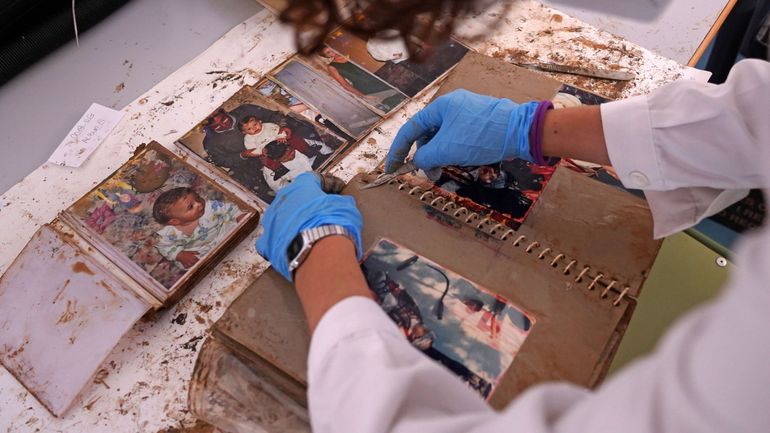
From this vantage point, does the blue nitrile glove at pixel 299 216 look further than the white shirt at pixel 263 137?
No

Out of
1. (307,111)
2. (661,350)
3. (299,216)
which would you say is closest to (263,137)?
(307,111)

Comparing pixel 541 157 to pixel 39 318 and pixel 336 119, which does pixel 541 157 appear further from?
pixel 39 318

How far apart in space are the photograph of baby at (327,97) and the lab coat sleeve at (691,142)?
1.68 ft

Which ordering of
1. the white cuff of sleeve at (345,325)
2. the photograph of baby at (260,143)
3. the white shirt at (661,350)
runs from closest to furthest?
1. the white shirt at (661,350)
2. the white cuff of sleeve at (345,325)
3. the photograph of baby at (260,143)

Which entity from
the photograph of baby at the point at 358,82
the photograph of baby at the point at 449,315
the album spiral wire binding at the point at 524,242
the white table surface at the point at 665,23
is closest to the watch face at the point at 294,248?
the photograph of baby at the point at 449,315

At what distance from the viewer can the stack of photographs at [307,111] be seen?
1.14m

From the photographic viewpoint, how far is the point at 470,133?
1.02m

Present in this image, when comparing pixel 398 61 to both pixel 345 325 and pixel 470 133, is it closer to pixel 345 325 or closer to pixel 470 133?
pixel 470 133

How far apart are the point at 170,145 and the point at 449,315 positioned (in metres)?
0.74

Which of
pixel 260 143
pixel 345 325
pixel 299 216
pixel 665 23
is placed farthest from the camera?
pixel 665 23

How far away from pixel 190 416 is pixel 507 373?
1.68ft

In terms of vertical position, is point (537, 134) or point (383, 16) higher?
point (383, 16)

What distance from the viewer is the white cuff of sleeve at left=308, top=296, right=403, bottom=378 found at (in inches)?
25.9

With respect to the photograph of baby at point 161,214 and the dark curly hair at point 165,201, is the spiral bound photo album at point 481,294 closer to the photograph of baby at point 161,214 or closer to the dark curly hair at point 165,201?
the photograph of baby at point 161,214
